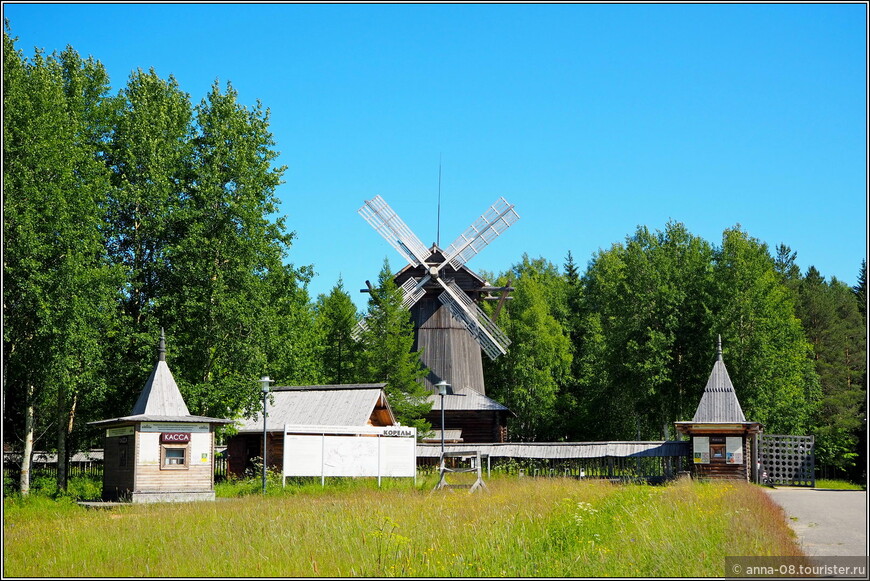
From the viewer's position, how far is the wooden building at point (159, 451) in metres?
26.4

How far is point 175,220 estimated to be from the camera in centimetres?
3412

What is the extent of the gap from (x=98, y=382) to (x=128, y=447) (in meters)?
4.23

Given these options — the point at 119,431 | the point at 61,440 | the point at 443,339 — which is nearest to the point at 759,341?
the point at 443,339

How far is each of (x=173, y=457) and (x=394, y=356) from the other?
18983mm

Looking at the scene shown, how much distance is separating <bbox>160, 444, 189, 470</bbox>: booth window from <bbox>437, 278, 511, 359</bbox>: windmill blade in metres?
22.8

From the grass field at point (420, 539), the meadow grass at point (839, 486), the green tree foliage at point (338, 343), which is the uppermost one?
the green tree foliage at point (338, 343)

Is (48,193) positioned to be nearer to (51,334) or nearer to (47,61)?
(51,334)

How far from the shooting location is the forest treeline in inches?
1133

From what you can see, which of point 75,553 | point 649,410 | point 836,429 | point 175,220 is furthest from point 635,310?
point 75,553

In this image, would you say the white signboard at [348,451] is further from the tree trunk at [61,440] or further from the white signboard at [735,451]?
the white signboard at [735,451]

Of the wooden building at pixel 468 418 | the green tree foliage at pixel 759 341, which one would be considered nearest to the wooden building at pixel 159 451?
the wooden building at pixel 468 418

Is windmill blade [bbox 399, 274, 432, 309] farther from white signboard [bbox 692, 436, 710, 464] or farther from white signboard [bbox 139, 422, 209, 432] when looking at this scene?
white signboard [bbox 139, 422, 209, 432]

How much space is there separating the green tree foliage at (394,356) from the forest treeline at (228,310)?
11 centimetres

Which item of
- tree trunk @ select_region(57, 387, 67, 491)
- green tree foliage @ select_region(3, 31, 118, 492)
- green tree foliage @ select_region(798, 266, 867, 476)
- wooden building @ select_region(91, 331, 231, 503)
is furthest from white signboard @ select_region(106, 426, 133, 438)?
green tree foliage @ select_region(798, 266, 867, 476)
